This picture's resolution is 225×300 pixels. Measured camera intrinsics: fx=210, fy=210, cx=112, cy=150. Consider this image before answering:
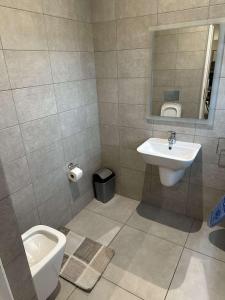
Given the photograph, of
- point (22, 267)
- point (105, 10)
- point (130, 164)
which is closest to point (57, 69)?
point (105, 10)

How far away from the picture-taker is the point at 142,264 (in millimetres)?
1762

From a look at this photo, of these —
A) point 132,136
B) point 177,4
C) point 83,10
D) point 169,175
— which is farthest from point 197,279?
point 83,10

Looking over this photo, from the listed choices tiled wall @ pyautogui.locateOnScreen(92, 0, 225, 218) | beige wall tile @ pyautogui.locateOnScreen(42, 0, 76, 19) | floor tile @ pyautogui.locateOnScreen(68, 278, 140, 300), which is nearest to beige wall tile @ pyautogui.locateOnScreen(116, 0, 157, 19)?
tiled wall @ pyautogui.locateOnScreen(92, 0, 225, 218)

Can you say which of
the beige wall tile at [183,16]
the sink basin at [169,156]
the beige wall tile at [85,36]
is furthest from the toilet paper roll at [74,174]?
A: the beige wall tile at [183,16]

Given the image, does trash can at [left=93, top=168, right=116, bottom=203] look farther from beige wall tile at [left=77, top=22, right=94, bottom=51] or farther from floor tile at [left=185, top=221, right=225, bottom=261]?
beige wall tile at [left=77, top=22, right=94, bottom=51]

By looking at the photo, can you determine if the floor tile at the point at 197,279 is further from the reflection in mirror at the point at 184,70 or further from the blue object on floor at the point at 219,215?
the reflection in mirror at the point at 184,70

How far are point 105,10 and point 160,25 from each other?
1.81ft

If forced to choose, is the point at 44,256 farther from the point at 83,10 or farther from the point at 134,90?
the point at 83,10

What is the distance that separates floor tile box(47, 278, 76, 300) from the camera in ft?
5.07

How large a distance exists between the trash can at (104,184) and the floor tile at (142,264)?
0.53 metres

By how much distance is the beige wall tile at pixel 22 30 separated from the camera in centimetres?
134

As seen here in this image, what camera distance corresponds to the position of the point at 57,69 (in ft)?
5.77

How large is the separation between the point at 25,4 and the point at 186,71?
4.34 feet

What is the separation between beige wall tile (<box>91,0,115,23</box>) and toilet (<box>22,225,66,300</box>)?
1.91 meters
